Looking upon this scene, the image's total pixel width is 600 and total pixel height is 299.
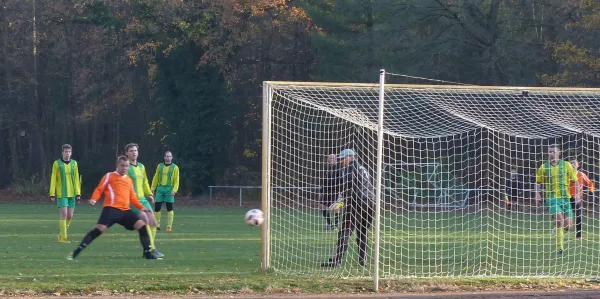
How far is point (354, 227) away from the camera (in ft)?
39.3

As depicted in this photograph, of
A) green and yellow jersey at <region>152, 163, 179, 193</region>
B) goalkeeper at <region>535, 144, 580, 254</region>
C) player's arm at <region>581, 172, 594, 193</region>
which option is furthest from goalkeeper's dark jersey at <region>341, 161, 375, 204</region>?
green and yellow jersey at <region>152, 163, 179, 193</region>

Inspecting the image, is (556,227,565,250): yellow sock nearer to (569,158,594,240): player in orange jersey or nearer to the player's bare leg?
(569,158,594,240): player in orange jersey

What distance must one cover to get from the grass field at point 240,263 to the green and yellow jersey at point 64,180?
2.97 ft

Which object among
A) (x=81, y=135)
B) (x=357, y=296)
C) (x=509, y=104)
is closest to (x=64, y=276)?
(x=357, y=296)

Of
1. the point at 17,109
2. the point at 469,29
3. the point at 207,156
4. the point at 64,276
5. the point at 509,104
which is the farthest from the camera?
the point at 17,109

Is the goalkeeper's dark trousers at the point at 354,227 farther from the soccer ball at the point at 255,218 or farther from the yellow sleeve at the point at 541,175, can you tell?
the yellow sleeve at the point at 541,175

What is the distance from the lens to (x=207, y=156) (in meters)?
38.8

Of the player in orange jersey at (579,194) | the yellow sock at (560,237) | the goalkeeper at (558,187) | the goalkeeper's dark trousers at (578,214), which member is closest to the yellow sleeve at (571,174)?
the goalkeeper at (558,187)

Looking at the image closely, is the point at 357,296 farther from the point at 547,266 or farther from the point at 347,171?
the point at 547,266

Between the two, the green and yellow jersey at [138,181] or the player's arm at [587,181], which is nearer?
the green and yellow jersey at [138,181]

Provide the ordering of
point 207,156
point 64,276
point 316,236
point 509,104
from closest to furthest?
point 64,276 < point 316,236 < point 509,104 < point 207,156

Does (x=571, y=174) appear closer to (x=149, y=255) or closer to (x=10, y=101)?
(x=149, y=255)

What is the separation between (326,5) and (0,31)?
50.0 feet

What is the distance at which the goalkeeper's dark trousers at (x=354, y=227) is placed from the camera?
1178 centimetres
